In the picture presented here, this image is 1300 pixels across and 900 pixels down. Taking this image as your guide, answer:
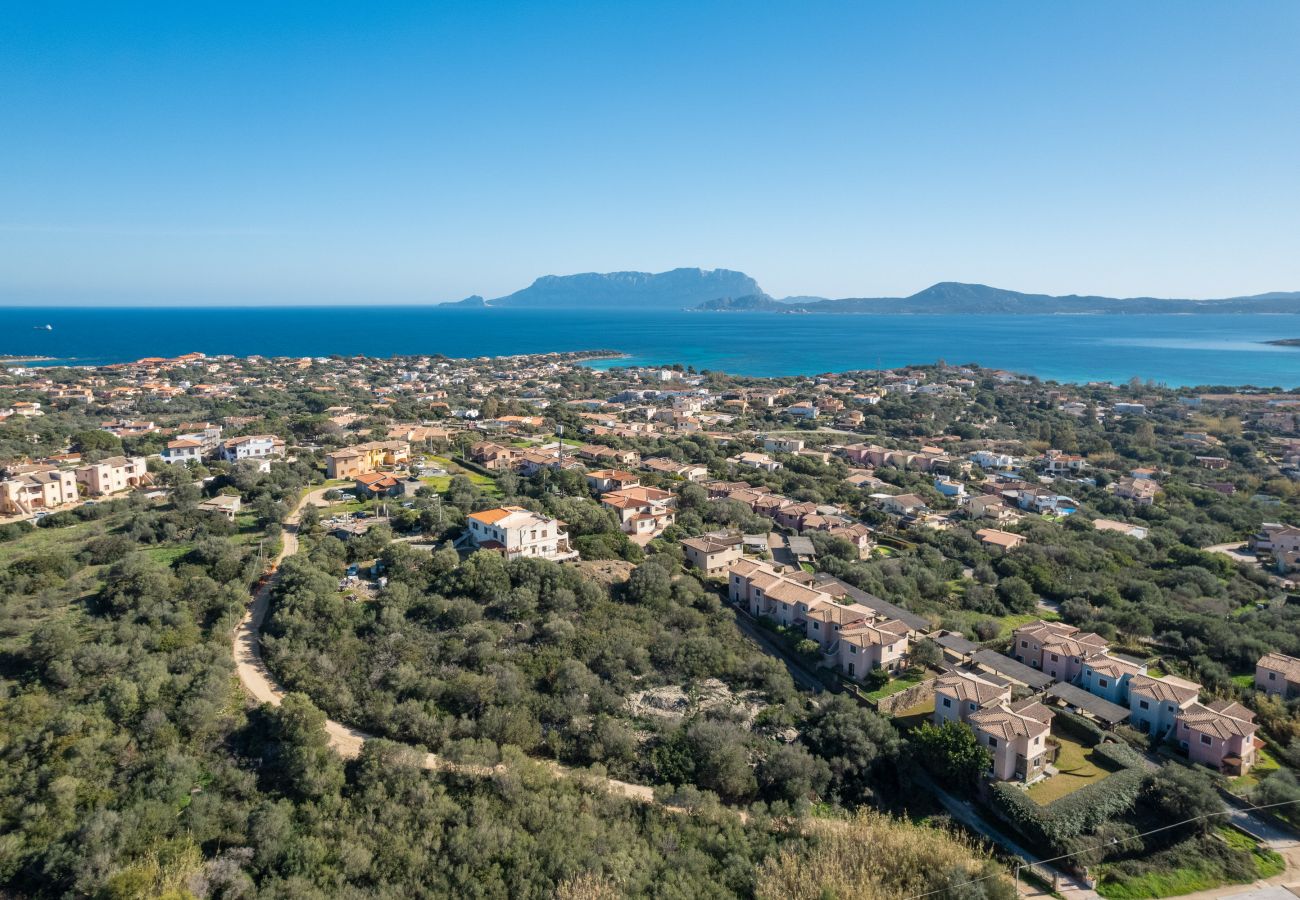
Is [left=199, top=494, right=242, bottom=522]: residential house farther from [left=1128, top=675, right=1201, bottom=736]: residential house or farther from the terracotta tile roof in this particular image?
the terracotta tile roof

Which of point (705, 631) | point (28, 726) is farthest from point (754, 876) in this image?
point (28, 726)

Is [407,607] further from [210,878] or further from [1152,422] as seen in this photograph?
[1152,422]

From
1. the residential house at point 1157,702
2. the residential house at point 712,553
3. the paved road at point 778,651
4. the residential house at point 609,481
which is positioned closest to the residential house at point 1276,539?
the residential house at point 1157,702

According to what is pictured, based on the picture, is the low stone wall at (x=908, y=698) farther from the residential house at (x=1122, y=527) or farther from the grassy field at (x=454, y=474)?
the grassy field at (x=454, y=474)

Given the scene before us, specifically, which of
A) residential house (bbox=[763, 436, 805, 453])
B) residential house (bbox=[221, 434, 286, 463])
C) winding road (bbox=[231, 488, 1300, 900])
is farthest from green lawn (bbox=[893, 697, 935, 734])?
residential house (bbox=[221, 434, 286, 463])

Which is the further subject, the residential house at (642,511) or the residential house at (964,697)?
the residential house at (642,511)

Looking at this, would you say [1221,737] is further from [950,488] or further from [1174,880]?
[950,488]
